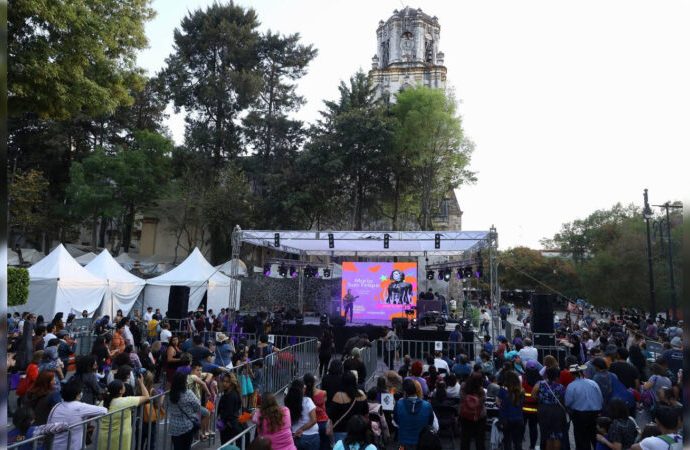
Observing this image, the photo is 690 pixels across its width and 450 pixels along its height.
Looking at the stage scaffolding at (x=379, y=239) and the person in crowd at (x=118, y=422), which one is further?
the stage scaffolding at (x=379, y=239)

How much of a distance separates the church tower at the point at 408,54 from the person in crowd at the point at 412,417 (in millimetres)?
44591

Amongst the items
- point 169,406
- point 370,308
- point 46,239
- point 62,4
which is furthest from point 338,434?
point 46,239

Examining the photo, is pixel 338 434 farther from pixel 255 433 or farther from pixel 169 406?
pixel 169 406

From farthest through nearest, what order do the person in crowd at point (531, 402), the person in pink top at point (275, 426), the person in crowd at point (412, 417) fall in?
the person in crowd at point (531, 402), the person in crowd at point (412, 417), the person in pink top at point (275, 426)

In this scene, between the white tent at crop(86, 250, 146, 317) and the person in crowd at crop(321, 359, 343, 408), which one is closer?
the person in crowd at crop(321, 359, 343, 408)

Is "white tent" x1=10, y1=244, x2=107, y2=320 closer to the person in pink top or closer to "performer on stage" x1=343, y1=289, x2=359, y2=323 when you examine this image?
"performer on stage" x1=343, y1=289, x2=359, y2=323

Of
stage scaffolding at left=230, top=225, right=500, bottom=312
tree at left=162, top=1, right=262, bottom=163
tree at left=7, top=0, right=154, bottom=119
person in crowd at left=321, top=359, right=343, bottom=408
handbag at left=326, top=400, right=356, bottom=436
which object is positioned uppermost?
tree at left=162, top=1, right=262, bottom=163

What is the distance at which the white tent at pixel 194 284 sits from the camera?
68.7 feet

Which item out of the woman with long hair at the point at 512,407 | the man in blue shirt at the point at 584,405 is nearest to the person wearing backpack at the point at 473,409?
the woman with long hair at the point at 512,407

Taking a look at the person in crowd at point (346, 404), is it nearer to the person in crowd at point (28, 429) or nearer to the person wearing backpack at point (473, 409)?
the person wearing backpack at point (473, 409)

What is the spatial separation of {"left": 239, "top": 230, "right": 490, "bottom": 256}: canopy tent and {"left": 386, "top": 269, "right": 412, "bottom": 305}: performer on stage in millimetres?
1338

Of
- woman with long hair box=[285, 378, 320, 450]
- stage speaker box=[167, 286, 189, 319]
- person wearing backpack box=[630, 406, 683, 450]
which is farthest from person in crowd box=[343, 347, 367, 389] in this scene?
stage speaker box=[167, 286, 189, 319]

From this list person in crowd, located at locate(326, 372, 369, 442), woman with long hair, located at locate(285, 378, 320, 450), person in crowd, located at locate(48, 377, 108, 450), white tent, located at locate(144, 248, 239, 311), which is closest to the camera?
person in crowd, located at locate(48, 377, 108, 450)

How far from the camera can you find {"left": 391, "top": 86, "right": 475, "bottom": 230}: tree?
32.4 metres
